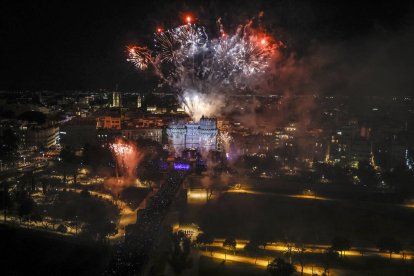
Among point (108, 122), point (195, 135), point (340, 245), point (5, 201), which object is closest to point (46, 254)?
point (5, 201)

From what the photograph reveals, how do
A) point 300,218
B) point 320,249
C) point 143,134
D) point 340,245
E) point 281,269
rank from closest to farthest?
1. point 281,269
2. point 340,245
3. point 320,249
4. point 300,218
5. point 143,134

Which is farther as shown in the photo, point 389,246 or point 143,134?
point 143,134

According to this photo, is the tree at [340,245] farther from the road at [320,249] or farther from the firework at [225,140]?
the firework at [225,140]

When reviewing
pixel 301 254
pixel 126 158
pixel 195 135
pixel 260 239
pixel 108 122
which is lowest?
pixel 301 254

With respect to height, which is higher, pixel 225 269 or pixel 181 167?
pixel 181 167

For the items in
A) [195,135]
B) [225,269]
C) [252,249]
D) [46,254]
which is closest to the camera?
[225,269]

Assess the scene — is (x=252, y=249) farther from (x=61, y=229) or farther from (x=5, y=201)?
(x=5, y=201)

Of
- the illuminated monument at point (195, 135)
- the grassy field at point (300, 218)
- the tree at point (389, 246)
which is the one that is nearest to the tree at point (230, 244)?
the grassy field at point (300, 218)
